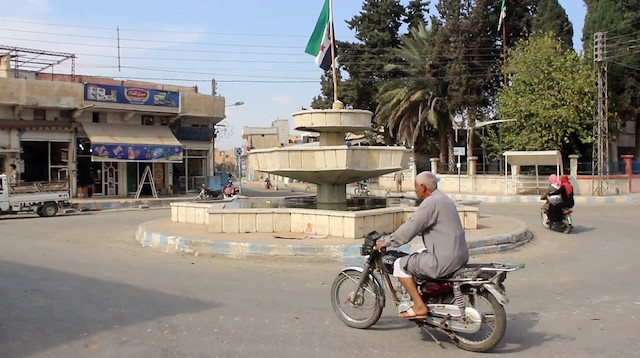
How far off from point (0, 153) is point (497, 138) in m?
28.6

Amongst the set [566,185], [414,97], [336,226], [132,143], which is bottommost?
[336,226]

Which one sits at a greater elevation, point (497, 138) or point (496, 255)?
point (497, 138)

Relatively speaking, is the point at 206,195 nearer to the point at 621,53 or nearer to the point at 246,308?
the point at 246,308

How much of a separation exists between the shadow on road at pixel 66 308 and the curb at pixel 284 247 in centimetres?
262

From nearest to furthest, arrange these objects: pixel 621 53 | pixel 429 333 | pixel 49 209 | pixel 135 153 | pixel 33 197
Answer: pixel 429 333
pixel 33 197
pixel 49 209
pixel 135 153
pixel 621 53

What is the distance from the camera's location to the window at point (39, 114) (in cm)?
2838

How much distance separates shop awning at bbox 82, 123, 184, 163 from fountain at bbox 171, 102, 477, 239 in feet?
56.1

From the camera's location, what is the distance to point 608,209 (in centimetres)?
2184

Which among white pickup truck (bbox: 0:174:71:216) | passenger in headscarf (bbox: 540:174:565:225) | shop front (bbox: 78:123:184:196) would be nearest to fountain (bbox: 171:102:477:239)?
passenger in headscarf (bbox: 540:174:565:225)

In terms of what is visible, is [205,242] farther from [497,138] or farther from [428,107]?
[428,107]

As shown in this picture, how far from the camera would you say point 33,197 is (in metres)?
22.0

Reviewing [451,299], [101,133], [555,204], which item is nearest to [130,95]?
[101,133]

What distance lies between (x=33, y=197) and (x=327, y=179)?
14.6 m

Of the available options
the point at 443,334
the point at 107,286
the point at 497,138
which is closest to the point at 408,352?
the point at 443,334
